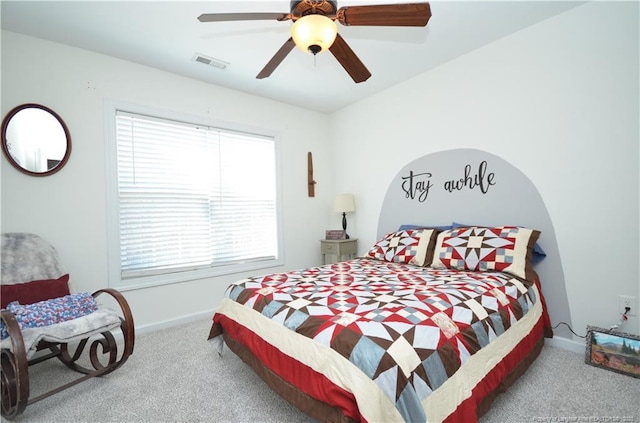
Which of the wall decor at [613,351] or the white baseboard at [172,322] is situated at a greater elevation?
the wall decor at [613,351]

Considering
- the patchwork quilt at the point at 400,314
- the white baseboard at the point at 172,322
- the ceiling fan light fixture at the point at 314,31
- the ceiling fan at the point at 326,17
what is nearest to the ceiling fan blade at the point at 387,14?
the ceiling fan at the point at 326,17

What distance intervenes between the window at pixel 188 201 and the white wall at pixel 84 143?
129mm

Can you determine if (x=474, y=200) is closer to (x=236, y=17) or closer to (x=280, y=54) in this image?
(x=280, y=54)

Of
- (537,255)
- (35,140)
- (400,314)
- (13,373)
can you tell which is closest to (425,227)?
(537,255)

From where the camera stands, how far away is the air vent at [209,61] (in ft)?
8.99

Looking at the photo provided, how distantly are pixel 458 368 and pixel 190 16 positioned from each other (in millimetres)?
2798

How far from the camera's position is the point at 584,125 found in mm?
2186

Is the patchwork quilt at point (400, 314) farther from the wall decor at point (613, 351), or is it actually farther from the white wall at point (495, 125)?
the white wall at point (495, 125)

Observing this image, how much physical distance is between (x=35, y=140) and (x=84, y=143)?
312mm

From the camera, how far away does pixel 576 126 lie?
2.22 metres

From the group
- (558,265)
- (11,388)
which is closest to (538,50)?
(558,265)

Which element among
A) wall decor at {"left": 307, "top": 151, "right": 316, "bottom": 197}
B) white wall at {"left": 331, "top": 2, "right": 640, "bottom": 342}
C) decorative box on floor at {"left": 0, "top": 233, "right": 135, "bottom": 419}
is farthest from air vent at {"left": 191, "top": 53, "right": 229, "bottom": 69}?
white wall at {"left": 331, "top": 2, "right": 640, "bottom": 342}

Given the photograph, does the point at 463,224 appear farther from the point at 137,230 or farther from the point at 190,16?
the point at 137,230

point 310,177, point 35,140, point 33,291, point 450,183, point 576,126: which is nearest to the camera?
point 33,291
